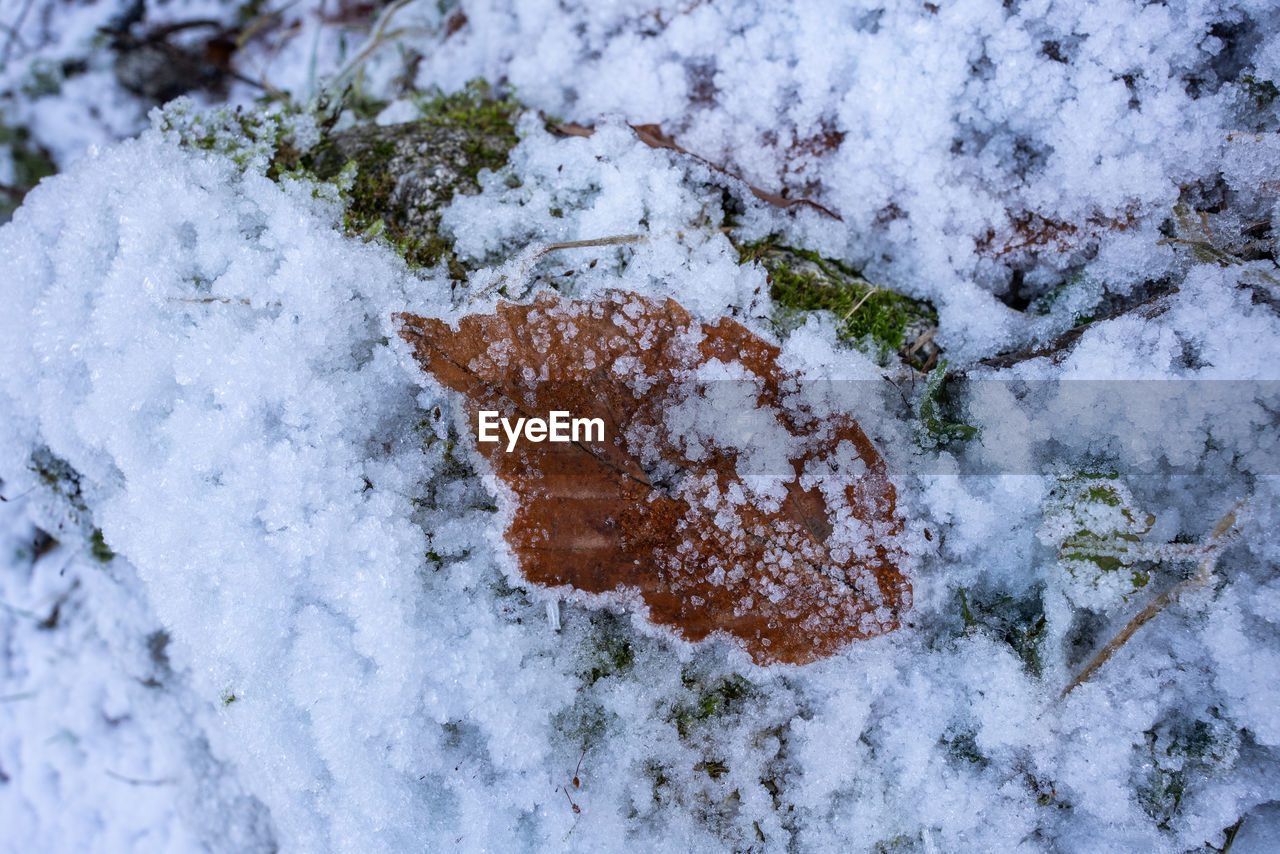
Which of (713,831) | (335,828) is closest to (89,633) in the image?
(335,828)

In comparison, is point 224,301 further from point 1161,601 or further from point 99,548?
point 1161,601

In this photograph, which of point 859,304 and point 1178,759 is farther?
point 859,304

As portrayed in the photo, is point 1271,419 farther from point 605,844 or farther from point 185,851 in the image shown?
point 185,851

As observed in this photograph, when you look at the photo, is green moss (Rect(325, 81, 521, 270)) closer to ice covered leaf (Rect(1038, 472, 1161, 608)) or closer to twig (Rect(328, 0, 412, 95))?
twig (Rect(328, 0, 412, 95))

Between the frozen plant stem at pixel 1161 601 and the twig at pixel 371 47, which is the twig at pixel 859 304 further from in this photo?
the twig at pixel 371 47

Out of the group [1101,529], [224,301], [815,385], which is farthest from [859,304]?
[224,301]
